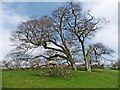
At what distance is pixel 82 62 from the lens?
33781 mm

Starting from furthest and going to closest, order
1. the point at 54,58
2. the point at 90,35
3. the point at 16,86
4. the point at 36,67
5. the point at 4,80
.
→ the point at 90,35, the point at 54,58, the point at 36,67, the point at 4,80, the point at 16,86

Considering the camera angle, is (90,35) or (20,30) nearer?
(20,30)

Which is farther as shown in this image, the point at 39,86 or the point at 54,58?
the point at 54,58

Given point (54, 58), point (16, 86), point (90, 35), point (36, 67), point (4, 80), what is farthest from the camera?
point (90, 35)

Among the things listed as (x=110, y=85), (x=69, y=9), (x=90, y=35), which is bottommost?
(x=110, y=85)

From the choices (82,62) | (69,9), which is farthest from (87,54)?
(69,9)

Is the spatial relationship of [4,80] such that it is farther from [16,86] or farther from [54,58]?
[54,58]

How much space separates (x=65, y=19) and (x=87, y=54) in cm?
501

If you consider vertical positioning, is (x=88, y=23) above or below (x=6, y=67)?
above

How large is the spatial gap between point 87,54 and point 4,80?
47.4 ft

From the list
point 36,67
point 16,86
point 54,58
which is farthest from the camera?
point 54,58

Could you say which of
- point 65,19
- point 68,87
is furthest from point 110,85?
point 65,19

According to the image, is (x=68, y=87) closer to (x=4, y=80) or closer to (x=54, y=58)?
(x=4, y=80)

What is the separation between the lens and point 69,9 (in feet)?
109
